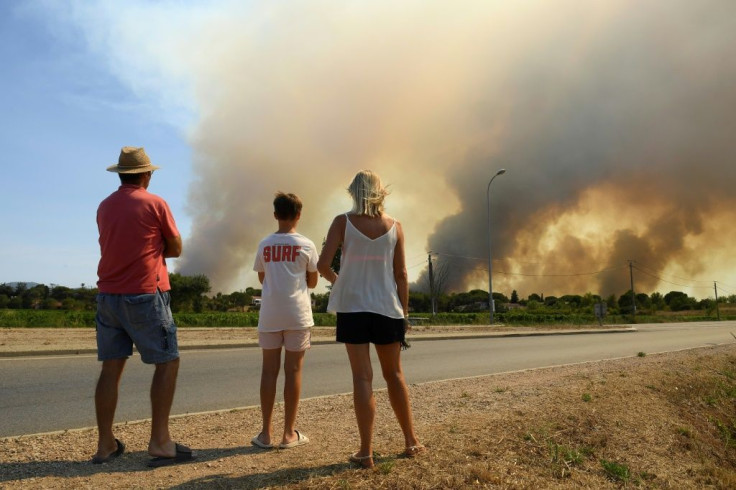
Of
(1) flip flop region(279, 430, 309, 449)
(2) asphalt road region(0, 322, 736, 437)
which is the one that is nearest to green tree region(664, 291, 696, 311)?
(2) asphalt road region(0, 322, 736, 437)

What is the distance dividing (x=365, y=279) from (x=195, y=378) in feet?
20.4

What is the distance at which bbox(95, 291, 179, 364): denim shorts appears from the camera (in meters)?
3.88

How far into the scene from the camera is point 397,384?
395cm

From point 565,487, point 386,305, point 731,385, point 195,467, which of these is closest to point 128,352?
point 195,467

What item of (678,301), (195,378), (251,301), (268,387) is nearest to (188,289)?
(251,301)

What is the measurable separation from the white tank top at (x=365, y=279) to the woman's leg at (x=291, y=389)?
0.75 m

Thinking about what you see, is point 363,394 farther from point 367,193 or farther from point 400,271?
point 367,193

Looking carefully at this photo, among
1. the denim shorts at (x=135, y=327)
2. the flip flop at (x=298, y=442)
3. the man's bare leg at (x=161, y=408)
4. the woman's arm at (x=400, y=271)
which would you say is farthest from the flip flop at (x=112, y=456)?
the woman's arm at (x=400, y=271)

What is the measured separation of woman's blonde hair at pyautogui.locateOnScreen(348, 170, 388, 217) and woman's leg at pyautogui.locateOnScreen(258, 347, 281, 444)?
1328mm

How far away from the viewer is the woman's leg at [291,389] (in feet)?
14.5

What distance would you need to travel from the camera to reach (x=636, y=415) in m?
6.09

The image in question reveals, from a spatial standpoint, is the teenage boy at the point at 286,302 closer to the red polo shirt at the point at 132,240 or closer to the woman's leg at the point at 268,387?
the woman's leg at the point at 268,387

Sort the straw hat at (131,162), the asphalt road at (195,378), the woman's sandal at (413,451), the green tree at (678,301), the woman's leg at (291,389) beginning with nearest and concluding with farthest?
the woman's sandal at (413,451)
the straw hat at (131,162)
the woman's leg at (291,389)
the asphalt road at (195,378)
the green tree at (678,301)

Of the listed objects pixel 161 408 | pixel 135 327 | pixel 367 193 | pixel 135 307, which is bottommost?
pixel 161 408
